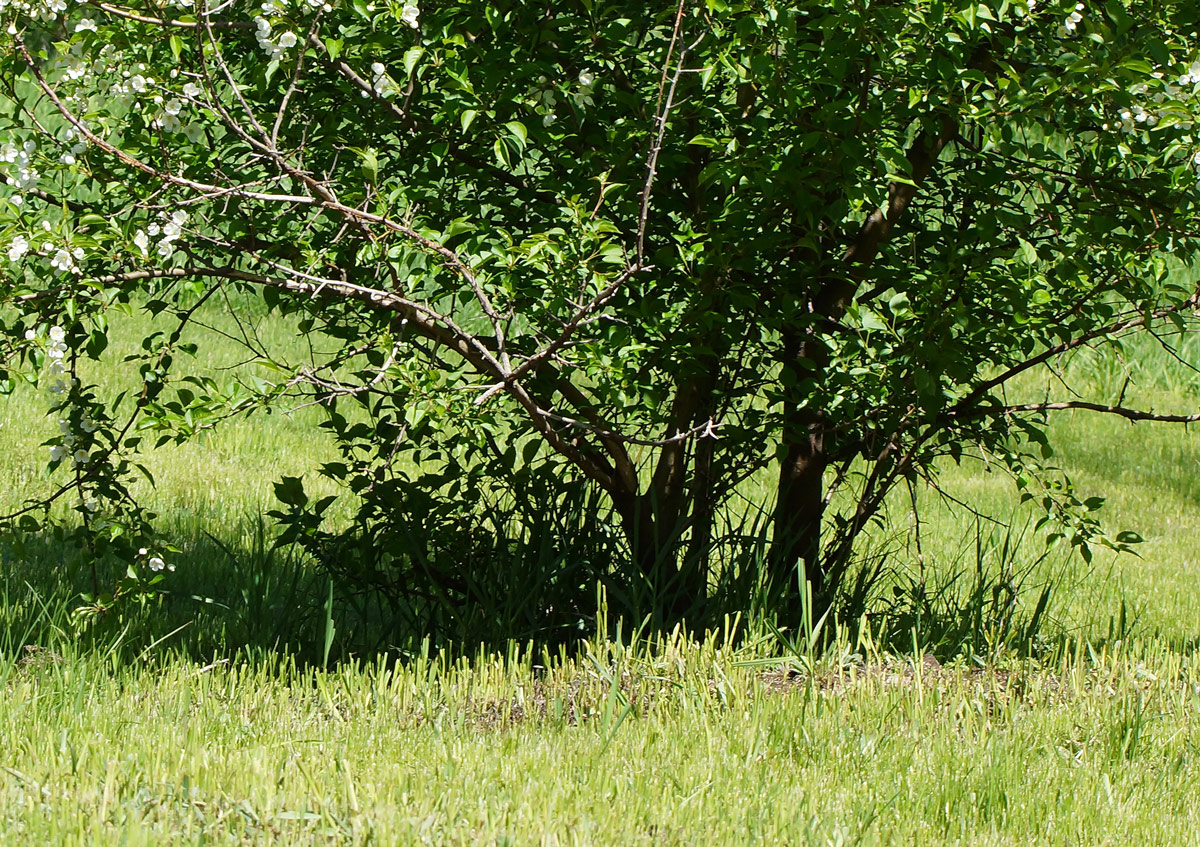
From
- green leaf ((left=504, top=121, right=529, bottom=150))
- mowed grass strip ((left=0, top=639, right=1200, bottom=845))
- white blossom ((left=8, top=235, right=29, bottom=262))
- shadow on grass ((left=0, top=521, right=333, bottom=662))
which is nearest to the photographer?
mowed grass strip ((left=0, top=639, right=1200, bottom=845))

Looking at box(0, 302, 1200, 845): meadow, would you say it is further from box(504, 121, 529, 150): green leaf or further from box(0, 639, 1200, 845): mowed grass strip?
box(504, 121, 529, 150): green leaf

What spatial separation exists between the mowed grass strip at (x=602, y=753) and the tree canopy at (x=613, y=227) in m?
0.46

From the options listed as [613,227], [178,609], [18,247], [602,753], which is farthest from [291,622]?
[613,227]

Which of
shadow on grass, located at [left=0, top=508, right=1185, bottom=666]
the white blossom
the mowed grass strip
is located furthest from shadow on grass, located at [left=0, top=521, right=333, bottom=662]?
the white blossom

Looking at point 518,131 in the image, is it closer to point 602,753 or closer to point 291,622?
point 602,753

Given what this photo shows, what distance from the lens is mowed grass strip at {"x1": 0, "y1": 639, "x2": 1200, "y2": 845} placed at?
2.41m

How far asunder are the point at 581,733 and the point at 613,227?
1.24 m

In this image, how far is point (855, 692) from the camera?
3338 millimetres

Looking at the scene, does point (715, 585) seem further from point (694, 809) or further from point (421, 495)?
point (694, 809)

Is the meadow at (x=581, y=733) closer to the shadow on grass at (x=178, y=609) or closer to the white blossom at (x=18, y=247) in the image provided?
the shadow on grass at (x=178, y=609)

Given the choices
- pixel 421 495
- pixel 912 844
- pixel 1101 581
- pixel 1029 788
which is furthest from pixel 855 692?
pixel 1101 581

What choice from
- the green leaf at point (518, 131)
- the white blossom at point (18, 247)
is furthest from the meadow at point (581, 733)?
the green leaf at point (518, 131)

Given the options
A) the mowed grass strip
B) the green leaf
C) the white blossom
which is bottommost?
the mowed grass strip

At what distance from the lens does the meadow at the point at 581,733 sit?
2439 mm
